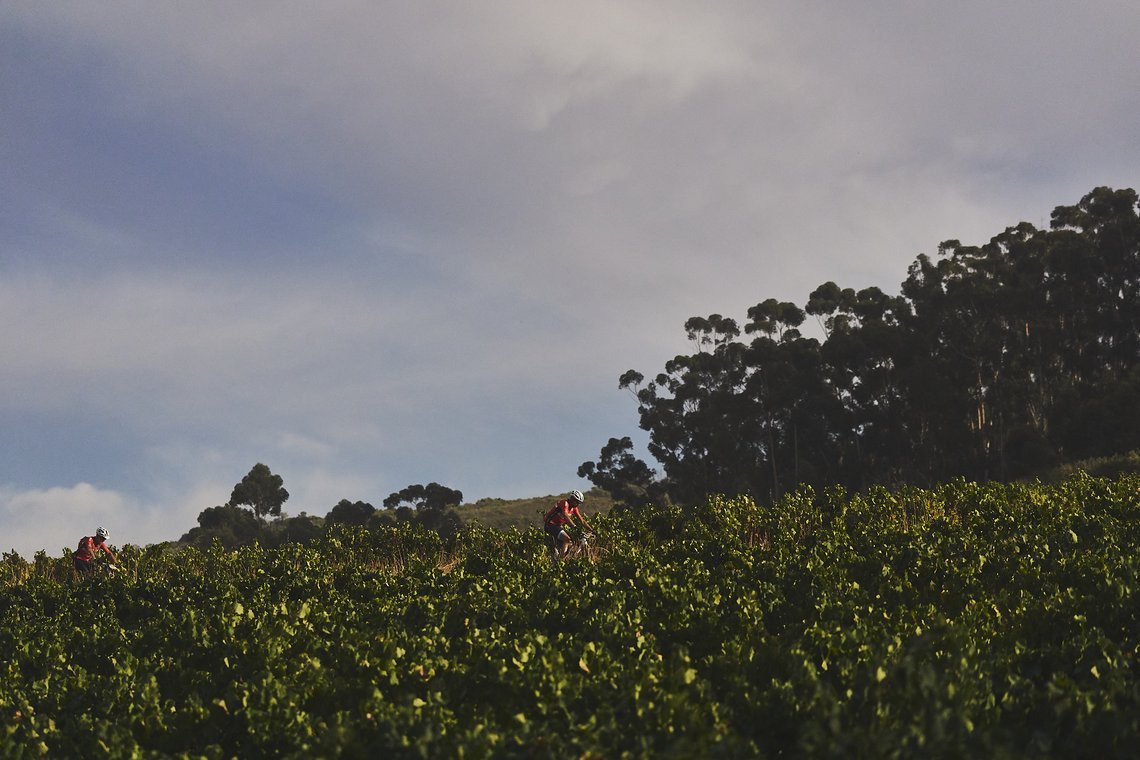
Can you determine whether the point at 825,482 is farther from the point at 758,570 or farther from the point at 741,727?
the point at 741,727

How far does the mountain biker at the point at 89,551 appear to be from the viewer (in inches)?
842

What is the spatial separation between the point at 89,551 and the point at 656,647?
14884 mm

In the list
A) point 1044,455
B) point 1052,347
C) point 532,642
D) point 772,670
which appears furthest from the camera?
point 1052,347

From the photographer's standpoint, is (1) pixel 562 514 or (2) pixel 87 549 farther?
(2) pixel 87 549

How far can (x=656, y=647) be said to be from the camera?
11.3 meters

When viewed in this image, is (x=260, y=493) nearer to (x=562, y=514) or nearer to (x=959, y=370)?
(x=959, y=370)

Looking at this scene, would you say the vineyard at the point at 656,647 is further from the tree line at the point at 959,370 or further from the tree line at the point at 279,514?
the tree line at the point at 279,514

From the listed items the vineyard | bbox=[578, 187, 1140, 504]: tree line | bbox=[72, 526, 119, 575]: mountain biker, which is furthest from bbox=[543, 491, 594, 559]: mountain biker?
bbox=[578, 187, 1140, 504]: tree line

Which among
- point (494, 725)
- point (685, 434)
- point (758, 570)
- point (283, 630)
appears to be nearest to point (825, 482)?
point (685, 434)

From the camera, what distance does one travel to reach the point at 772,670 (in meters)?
10.0

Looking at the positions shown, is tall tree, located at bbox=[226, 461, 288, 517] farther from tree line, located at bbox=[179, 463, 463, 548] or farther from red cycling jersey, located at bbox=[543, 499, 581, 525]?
red cycling jersey, located at bbox=[543, 499, 581, 525]

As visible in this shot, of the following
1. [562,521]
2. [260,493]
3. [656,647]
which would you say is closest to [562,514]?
[562,521]

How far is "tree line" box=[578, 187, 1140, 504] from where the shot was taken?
164 feet

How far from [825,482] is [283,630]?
44173mm
